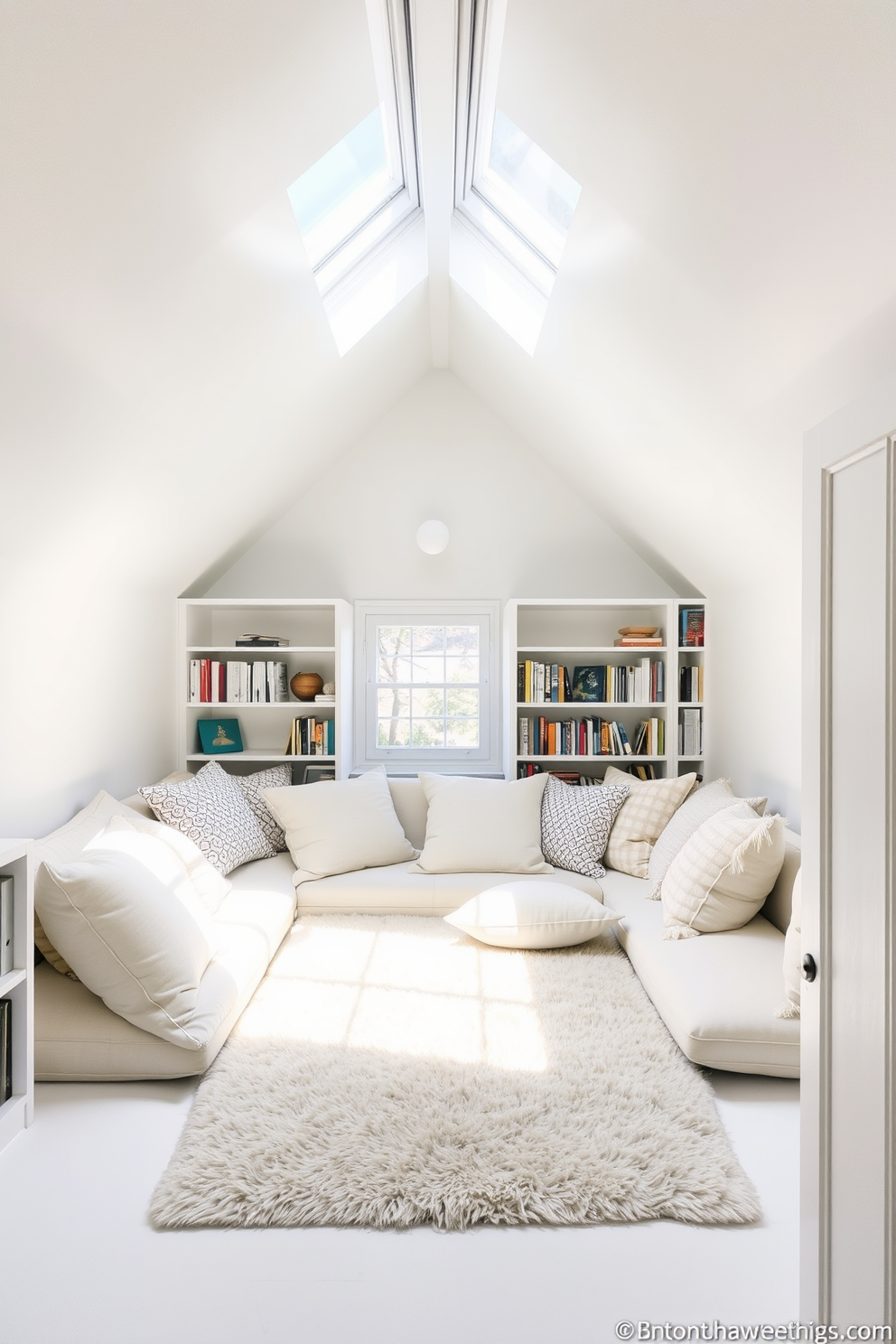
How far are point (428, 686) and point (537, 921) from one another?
1.96 metres

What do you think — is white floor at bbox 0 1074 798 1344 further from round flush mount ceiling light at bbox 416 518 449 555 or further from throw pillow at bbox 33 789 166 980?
round flush mount ceiling light at bbox 416 518 449 555

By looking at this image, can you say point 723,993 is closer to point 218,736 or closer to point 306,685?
point 306,685

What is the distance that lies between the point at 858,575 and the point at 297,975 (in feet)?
8.06

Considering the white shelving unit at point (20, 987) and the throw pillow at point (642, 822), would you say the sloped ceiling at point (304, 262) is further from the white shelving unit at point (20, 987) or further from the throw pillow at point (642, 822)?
the throw pillow at point (642, 822)

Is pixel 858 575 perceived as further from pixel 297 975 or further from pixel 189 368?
pixel 297 975

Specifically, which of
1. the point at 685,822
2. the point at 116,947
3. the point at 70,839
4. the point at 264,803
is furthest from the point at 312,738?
the point at 116,947

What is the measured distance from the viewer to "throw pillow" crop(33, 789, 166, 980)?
96.9 inches

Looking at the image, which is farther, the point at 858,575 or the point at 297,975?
the point at 297,975

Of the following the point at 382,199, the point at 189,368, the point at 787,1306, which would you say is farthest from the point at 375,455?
the point at 787,1306

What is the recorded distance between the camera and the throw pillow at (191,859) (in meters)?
3.05

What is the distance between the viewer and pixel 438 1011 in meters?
2.73

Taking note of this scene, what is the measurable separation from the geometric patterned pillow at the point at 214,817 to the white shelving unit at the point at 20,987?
127 cm

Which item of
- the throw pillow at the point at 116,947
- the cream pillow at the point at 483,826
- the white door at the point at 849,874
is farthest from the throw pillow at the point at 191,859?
the white door at the point at 849,874

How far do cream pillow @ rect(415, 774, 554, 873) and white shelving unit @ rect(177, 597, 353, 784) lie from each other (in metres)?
0.70
